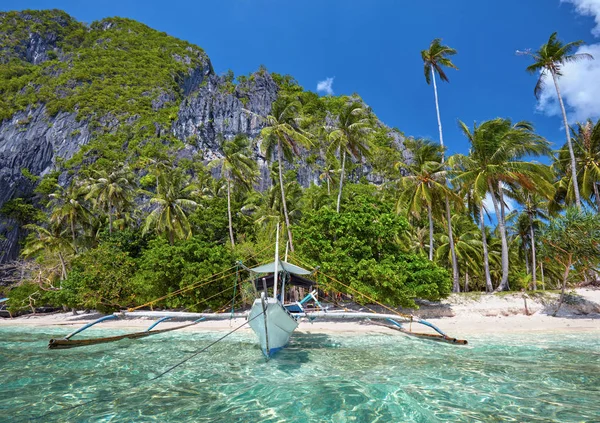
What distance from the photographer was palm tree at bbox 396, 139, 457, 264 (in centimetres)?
2278

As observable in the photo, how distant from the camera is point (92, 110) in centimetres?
6875

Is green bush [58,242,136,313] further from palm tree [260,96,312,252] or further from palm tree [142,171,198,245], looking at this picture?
palm tree [260,96,312,252]

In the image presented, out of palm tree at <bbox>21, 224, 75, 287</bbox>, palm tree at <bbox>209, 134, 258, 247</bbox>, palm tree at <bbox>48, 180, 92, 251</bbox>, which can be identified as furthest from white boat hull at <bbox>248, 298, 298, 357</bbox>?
palm tree at <bbox>48, 180, 92, 251</bbox>

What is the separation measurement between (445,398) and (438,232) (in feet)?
97.0

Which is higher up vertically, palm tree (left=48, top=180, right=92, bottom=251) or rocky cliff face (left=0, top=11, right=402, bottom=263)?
rocky cliff face (left=0, top=11, right=402, bottom=263)

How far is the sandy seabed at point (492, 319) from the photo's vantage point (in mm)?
15164

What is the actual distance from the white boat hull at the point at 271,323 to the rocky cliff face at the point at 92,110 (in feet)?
A: 134

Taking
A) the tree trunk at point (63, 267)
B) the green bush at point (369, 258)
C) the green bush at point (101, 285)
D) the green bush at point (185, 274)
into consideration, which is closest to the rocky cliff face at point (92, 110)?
the tree trunk at point (63, 267)

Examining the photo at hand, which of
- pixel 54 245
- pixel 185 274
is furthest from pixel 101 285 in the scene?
pixel 54 245

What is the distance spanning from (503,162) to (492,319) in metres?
9.37

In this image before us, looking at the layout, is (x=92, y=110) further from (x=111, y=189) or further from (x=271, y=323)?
(x=271, y=323)

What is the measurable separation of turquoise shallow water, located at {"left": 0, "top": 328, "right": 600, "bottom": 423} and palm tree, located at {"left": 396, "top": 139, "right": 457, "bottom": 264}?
12.0 meters

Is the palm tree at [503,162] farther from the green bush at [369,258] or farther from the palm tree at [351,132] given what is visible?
the palm tree at [351,132]

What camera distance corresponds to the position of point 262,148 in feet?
82.8
